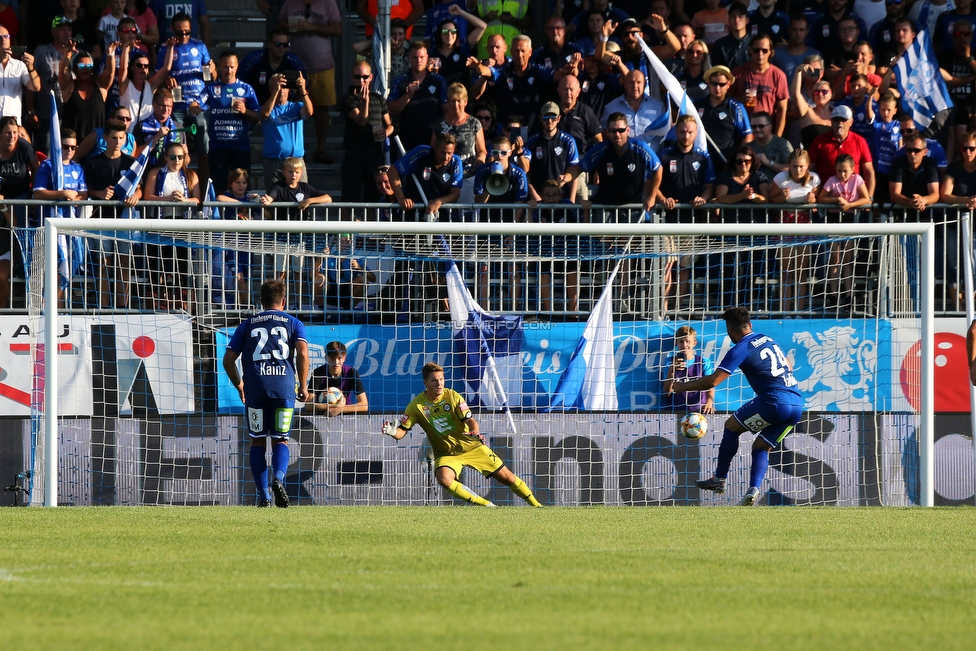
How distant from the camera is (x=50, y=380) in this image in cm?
1098

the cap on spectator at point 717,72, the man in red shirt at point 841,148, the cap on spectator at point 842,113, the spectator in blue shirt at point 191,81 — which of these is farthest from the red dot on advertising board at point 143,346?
the cap on spectator at point 842,113

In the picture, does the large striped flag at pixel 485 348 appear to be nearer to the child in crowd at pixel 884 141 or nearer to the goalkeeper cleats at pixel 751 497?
the goalkeeper cleats at pixel 751 497

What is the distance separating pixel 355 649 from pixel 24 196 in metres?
10.3

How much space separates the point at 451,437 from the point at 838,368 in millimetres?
3999

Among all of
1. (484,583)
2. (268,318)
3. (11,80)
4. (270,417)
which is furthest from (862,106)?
(484,583)

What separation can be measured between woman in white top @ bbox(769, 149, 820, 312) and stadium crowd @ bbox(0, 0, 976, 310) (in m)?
0.02

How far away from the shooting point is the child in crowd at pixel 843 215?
1252cm

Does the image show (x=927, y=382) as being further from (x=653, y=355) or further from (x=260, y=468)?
(x=260, y=468)

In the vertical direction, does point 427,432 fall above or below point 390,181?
below

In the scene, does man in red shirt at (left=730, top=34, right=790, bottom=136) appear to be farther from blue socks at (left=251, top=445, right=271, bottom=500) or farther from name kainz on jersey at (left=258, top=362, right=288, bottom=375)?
blue socks at (left=251, top=445, right=271, bottom=500)

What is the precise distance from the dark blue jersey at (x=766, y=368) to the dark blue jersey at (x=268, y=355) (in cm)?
376

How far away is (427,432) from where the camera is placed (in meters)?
11.6

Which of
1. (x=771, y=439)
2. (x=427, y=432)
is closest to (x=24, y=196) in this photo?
(x=427, y=432)

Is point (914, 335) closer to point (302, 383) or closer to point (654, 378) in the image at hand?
point (654, 378)
